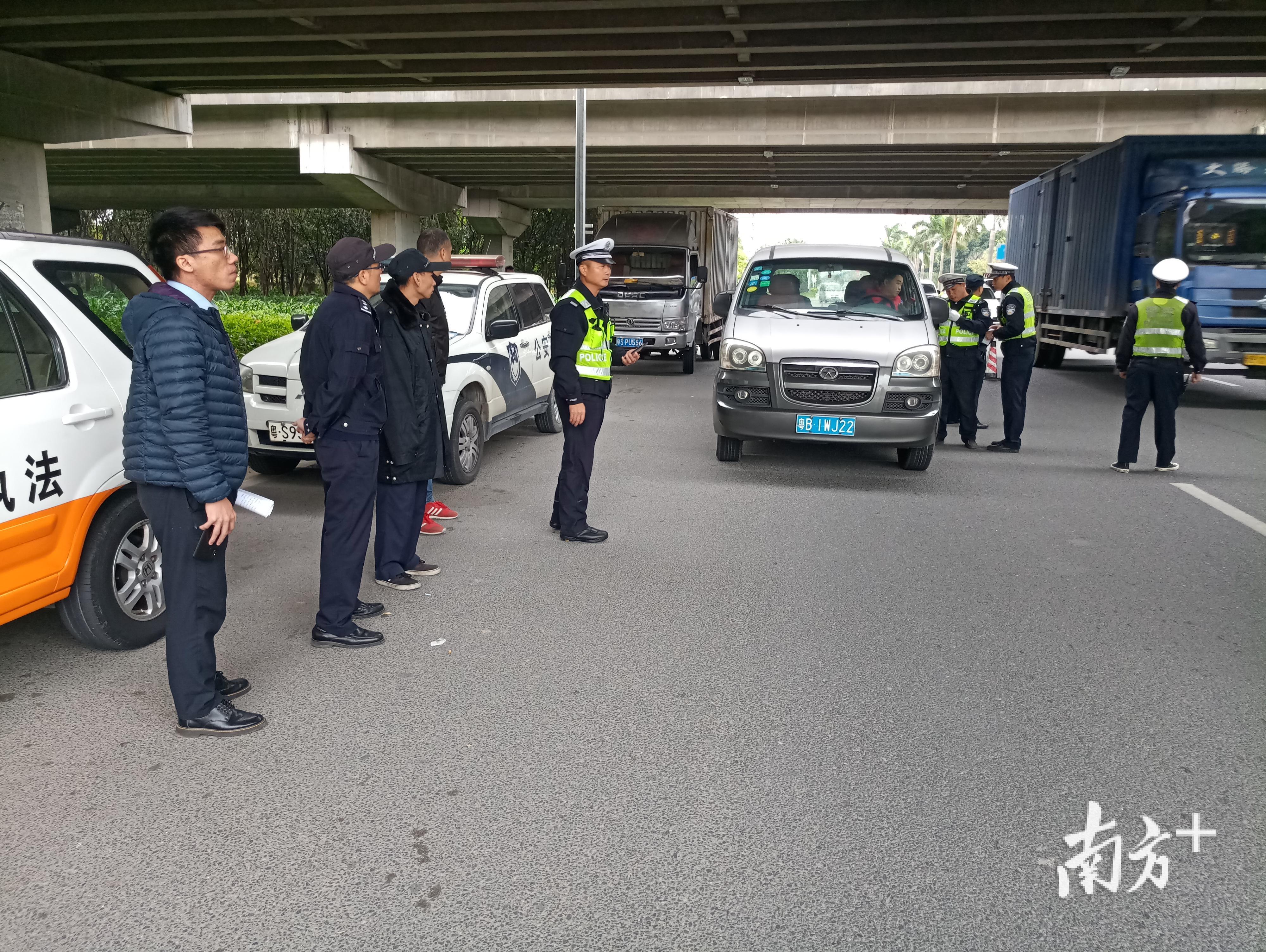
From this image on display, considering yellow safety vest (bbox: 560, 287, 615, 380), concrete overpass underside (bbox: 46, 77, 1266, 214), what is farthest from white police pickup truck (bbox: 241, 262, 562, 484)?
concrete overpass underside (bbox: 46, 77, 1266, 214)

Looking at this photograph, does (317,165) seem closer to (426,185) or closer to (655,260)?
(426,185)

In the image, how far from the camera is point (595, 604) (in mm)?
5152

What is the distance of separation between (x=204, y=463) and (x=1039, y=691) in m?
3.42

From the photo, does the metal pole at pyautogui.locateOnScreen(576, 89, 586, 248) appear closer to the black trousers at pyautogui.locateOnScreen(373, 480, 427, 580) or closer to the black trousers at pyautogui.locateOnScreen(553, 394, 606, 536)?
the black trousers at pyautogui.locateOnScreen(553, 394, 606, 536)

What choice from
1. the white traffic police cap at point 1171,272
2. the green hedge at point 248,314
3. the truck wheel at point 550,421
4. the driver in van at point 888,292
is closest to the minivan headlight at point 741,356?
the driver in van at point 888,292

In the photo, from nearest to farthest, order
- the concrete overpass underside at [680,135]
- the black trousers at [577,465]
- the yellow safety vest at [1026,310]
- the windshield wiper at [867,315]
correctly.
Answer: the black trousers at [577,465], the windshield wiper at [867,315], the yellow safety vest at [1026,310], the concrete overpass underside at [680,135]

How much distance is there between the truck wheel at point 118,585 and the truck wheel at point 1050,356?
17440 millimetres

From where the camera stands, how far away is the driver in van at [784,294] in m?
8.96

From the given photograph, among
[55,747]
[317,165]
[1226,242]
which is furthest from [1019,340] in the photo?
[317,165]

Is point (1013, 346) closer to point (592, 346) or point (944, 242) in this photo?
point (592, 346)

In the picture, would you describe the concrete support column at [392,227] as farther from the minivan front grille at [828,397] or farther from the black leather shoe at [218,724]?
the black leather shoe at [218,724]

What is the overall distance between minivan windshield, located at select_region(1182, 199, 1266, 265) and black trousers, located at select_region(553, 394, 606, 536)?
9.89 metres

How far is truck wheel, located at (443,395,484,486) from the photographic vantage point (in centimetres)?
772

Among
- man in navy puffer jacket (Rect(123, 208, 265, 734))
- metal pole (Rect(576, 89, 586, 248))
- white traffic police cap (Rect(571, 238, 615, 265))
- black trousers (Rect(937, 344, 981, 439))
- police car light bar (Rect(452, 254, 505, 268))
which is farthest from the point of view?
metal pole (Rect(576, 89, 586, 248))
